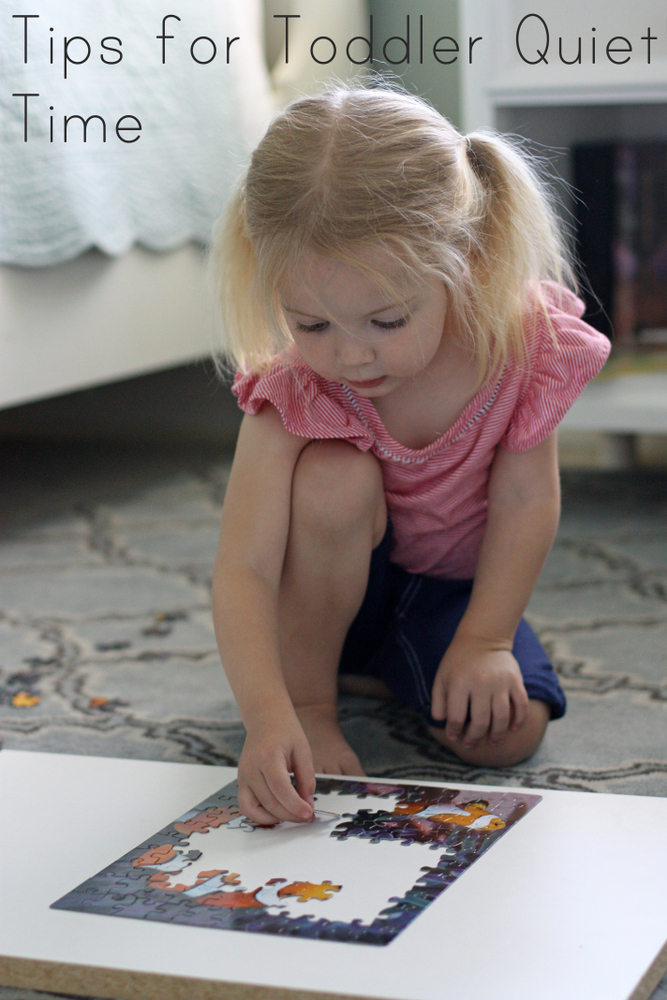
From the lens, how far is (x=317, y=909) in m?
0.50

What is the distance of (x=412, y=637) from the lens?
81 centimetres

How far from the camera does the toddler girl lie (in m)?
0.62

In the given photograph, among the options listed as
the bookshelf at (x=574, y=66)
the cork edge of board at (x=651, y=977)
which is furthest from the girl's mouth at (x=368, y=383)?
the bookshelf at (x=574, y=66)

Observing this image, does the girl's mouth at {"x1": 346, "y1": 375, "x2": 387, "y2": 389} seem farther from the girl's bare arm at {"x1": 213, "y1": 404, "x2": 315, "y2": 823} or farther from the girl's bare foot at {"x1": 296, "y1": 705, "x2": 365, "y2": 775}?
the girl's bare foot at {"x1": 296, "y1": 705, "x2": 365, "y2": 775}

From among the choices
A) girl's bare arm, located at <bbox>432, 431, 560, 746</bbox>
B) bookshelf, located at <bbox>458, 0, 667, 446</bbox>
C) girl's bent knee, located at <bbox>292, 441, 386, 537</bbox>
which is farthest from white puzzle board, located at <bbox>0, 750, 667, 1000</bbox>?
bookshelf, located at <bbox>458, 0, 667, 446</bbox>

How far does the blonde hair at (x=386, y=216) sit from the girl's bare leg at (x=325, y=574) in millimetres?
97

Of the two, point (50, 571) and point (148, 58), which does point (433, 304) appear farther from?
point (148, 58)

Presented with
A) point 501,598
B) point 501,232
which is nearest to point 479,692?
point 501,598

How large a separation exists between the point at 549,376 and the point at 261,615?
10.3 inches

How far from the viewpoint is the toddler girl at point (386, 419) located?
62cm

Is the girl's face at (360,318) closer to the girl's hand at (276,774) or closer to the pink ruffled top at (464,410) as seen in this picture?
the pink ruffled top at (464,410)

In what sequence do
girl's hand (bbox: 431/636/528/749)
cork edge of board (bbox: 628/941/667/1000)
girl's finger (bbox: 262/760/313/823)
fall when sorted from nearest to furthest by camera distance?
cork edge of board (bbox: 628/941/667/1000) < girl's finger (bbox: 262/760/313/823) < girl's hand (bbox: 431/636/528/749)

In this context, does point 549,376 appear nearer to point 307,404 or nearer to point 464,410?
point 464,410

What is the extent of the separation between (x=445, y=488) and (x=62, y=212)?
68 cm
